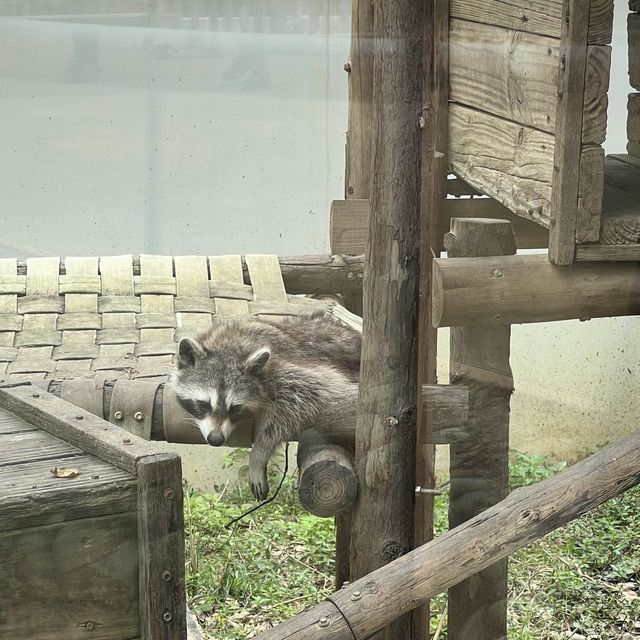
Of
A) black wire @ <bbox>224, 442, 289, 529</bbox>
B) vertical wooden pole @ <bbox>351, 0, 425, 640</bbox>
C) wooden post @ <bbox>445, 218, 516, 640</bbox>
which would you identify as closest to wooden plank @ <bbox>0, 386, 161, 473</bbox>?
black wire @ <bbox>224, 442, 289, 529</bbox>

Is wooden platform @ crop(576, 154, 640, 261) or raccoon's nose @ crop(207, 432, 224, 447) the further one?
raccoon's nose @ crop(207, 432, 224, 447)

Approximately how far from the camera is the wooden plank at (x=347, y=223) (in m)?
2.54

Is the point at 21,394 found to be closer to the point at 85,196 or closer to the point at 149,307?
the point at 85,196

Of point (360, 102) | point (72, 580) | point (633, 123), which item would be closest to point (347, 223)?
point (360, 102)

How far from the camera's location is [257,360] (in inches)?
93.1

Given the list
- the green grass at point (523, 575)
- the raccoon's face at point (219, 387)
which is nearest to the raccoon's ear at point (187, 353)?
the raccoon's face at point (219, 387)

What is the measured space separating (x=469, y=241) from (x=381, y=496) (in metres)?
0.63

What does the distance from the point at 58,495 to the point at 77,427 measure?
241mm

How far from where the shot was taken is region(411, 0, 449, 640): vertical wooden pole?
2062mm

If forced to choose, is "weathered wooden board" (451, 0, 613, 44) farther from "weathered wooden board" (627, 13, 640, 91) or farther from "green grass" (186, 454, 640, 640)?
"green grass" (186, 454, 640, 640)

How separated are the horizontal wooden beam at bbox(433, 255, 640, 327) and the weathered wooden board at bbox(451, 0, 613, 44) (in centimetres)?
45

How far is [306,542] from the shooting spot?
2402mm

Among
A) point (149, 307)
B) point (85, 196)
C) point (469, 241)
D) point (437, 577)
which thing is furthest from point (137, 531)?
point (149, 307)

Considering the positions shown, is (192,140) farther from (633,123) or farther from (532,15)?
(633,123)
